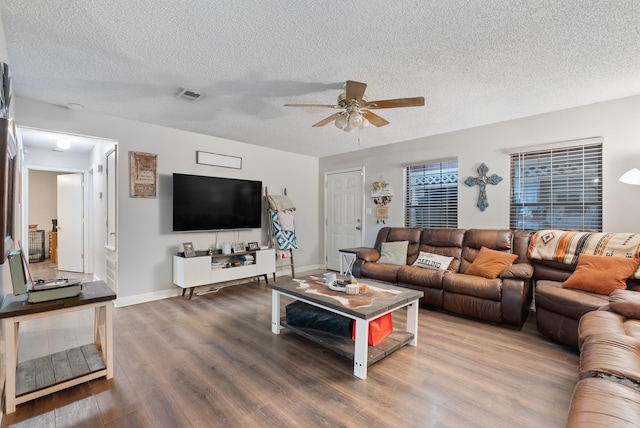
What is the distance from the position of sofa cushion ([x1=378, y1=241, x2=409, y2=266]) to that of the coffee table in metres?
1.30

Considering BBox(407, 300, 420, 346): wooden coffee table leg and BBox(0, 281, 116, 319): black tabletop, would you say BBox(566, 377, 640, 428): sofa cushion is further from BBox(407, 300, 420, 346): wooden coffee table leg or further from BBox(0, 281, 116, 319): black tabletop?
BBox(0, 281, 116, 319): black tabletop

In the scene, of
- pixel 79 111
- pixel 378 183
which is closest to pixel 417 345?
pixel 378 183

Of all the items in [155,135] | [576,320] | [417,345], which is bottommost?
[417,345]

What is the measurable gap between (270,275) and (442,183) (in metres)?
3.24

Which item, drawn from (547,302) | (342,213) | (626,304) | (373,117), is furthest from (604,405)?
(342,213)

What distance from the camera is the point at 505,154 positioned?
3775mm

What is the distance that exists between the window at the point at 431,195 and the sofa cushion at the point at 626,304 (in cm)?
220

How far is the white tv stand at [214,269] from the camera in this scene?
152 inches

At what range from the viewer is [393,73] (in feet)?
8.14

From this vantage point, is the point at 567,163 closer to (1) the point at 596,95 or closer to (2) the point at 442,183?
→ (1) the point at 596,95

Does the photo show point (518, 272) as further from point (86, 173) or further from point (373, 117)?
point (86, 173)

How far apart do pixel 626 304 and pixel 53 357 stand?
414cm

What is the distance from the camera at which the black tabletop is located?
1708 millimetres

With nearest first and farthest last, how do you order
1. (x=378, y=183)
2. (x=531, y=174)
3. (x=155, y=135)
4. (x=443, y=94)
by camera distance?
(x=443, y=94) → (x=531, y=174) → (x=155, y=135) → (x=378, y=183)
